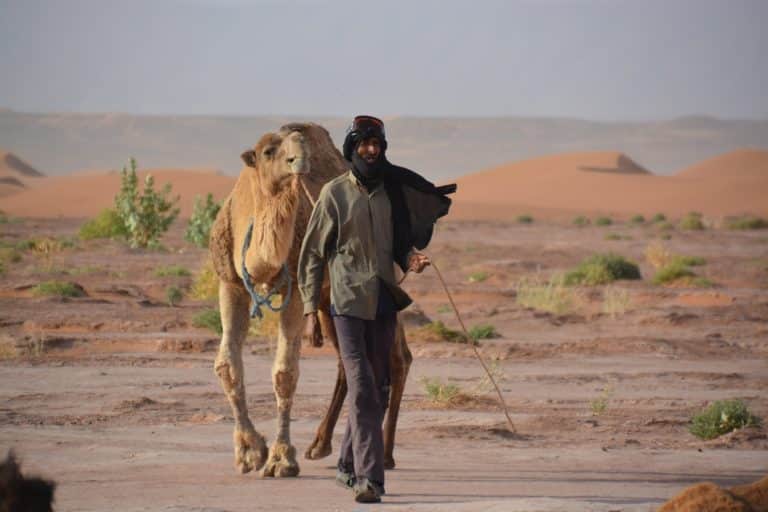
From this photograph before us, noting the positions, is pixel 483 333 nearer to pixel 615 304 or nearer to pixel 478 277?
pixel 615 304

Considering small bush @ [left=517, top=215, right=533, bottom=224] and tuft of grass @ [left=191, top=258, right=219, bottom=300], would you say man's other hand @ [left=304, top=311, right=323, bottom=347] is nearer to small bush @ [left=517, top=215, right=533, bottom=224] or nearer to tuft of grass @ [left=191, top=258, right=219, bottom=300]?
tuft of grass @ [left=191, top=258, right=219, bottom=300]

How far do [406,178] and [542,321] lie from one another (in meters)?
14.4

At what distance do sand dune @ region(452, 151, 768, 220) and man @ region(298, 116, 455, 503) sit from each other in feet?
243

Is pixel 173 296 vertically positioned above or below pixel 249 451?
below

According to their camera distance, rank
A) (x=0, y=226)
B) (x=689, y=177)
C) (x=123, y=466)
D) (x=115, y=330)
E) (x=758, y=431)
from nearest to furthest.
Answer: (x=123, y=466)
(x=758, y=431)
(x=115, y=330)
(x=0, y=226)
(x=689, y=177)

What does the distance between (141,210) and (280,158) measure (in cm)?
3230

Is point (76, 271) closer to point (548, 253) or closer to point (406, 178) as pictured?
point (548, 253)

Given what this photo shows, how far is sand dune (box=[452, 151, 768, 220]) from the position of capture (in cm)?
9556

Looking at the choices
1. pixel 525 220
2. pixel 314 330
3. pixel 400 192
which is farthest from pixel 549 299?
pixel 525 220

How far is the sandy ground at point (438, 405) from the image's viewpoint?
8969 millimetres

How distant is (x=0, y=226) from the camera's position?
59094mm

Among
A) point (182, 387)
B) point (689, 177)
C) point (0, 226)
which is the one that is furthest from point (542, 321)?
point (689, 177)

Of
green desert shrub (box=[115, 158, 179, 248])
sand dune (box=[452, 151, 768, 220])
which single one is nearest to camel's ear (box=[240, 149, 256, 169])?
green desert shrub (box=[115, 158, 179, 248])

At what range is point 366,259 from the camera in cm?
855
